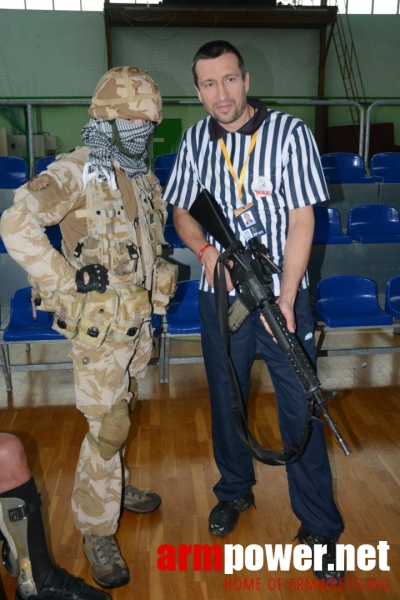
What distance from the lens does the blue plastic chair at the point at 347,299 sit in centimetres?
401

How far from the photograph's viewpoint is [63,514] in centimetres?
257

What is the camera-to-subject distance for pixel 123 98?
2.00 m

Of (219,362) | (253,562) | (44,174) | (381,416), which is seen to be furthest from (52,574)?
(381,416)

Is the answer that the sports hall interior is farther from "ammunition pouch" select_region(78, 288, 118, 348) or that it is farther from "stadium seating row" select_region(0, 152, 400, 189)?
"ammunition pouch" select_region(78, 288, 118, 348)

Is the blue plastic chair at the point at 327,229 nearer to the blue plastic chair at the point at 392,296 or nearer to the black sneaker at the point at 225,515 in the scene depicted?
the blue plastic chair at the point at 392,296

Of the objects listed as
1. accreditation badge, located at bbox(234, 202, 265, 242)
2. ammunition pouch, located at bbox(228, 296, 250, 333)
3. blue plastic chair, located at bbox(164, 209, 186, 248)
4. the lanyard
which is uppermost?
the lanyard

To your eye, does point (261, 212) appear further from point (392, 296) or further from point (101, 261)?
point (392, 296)

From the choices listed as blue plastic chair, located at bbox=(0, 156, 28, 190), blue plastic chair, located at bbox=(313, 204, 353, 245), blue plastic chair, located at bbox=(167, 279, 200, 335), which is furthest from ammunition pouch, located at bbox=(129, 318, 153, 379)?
blue plastic chair, located at bbox=(0, 156, 28, 190)

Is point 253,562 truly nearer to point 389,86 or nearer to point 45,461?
point 45,461

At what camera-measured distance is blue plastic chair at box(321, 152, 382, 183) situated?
619 cm

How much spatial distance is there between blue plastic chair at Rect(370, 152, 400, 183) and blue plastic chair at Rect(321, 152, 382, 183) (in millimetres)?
525

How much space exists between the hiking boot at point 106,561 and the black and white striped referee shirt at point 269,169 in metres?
1.15

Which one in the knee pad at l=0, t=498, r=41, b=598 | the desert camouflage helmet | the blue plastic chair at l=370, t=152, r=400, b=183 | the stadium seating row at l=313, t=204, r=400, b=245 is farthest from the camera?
the blue plastic chair at l=370, t=152, r=400, b=183

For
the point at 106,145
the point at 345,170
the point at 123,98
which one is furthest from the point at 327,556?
the point at 345,170
